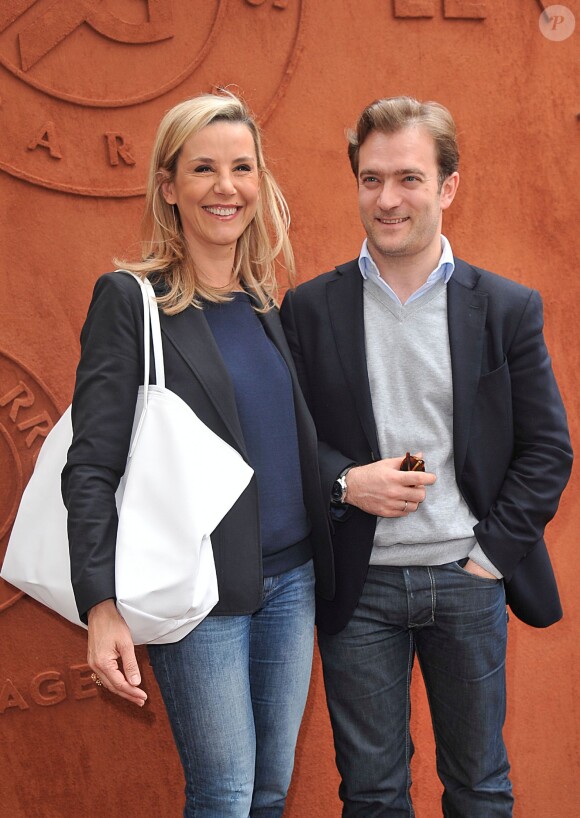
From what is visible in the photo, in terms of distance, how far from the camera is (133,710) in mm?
2838

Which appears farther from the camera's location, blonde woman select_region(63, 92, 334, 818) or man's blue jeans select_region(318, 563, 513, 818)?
man's blue jeans select_region(318, 563, 513, 818)

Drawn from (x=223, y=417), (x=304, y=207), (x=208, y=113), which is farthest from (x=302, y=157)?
(x=223, y=417)

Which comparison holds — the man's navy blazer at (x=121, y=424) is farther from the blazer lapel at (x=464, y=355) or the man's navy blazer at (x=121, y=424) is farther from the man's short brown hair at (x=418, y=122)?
the man's short brown hair at (x=418, y=122)

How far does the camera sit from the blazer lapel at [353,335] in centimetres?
207

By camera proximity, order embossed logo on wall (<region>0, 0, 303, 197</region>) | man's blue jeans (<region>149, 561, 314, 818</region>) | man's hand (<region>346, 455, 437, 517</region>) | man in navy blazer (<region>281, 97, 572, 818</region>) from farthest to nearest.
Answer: embossed logo on wall (<region>0, 0, 303, 197</region>), man in navy blazer (<region>281, 97, 572, 818</region>), man's hand (<region>346, 455, 437, 517</region>), man's blue jeans (<region>149, 561, 314, 818</region>)

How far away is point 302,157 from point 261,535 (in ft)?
4.47

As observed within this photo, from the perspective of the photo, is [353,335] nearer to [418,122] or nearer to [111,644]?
[418,122]

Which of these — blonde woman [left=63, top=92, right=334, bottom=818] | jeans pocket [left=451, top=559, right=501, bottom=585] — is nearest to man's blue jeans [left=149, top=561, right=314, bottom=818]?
blonde woman [left=63, top=92, right=334, bottom=818]

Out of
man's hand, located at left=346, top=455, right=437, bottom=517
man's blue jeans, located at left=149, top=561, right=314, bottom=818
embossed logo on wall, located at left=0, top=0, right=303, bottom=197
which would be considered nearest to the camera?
man's blue jeans, located at left=149, top=561, right=314, bottom=818

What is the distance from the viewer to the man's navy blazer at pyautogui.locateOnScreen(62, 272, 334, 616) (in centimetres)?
173

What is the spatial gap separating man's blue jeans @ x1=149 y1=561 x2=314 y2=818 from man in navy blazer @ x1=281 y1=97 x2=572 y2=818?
182 millimetres

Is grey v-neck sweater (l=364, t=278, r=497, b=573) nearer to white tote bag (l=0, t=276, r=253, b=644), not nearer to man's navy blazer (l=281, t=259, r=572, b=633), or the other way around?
man's navy blazer (l=281, t=259, r=572, b=633)

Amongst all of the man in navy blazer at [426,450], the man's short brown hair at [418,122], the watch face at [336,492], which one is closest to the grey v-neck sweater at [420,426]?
the man in navy blazer at [426,450]

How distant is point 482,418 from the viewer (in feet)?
6.86
